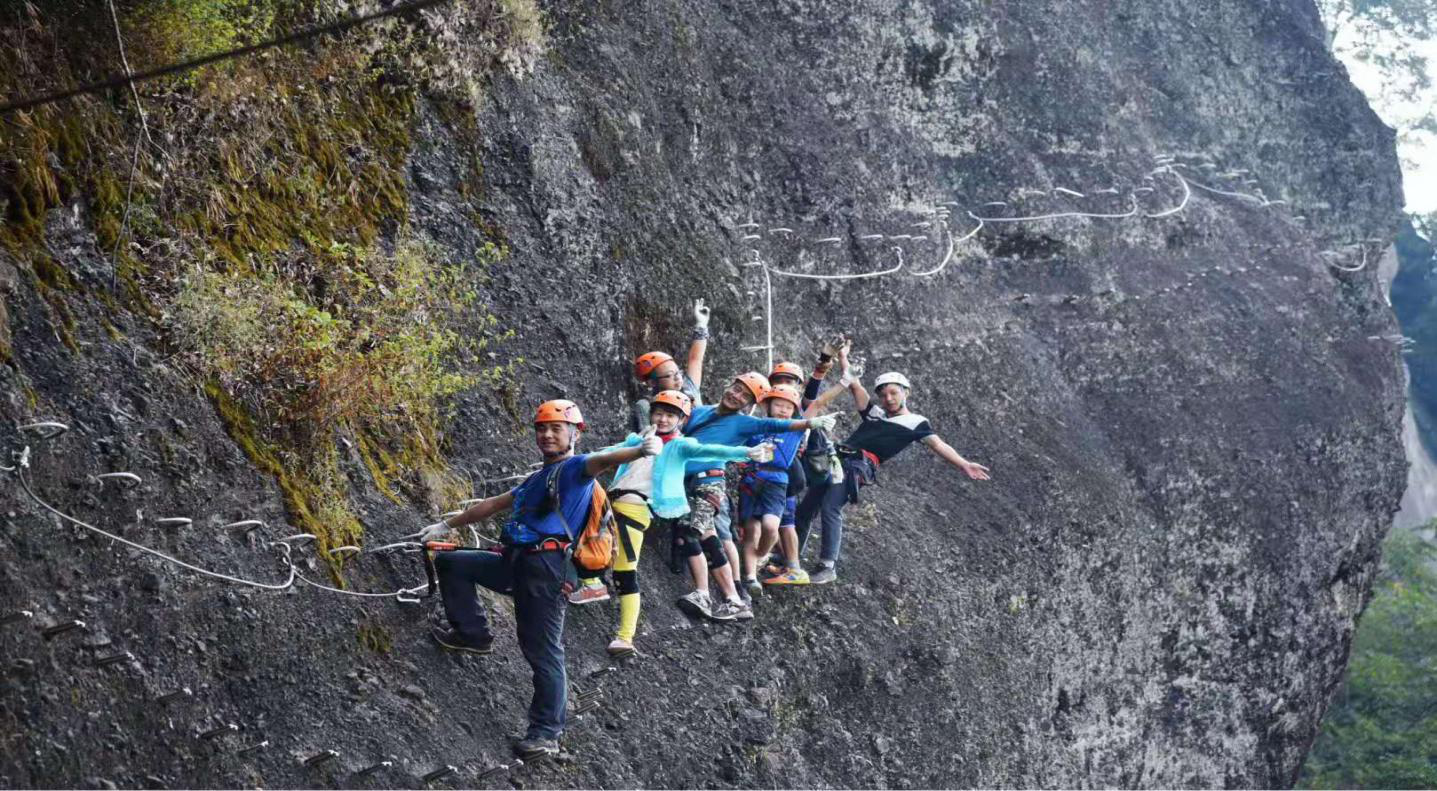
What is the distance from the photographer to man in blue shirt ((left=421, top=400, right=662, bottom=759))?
895 cm

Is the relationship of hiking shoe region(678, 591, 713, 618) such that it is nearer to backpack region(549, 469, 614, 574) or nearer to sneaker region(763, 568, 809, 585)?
sneaker region(763, 568, 809, 585)

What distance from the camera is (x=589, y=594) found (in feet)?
35.8

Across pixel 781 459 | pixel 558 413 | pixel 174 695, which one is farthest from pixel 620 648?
pixel 174 695

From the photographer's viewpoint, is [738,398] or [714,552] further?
[714,552]

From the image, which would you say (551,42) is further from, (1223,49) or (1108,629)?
(1223,49)

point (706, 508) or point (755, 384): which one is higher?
point (755, 384)

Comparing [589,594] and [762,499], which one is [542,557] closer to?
[589,594]

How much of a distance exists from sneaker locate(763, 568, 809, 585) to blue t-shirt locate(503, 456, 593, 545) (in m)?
4.02

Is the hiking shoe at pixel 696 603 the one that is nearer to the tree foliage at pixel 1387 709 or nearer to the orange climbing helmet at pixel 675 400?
the orange climbing helmet at pixel 675 400

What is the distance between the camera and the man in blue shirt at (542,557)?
8.95 metres

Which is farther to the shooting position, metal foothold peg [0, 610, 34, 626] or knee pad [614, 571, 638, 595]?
knee pad [614, 571, 638, 595]

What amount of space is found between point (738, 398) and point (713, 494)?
43.2 inches

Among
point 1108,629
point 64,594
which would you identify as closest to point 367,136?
point 64,594

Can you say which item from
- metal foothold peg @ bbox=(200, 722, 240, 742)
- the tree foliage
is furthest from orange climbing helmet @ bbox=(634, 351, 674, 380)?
the tree foliage
